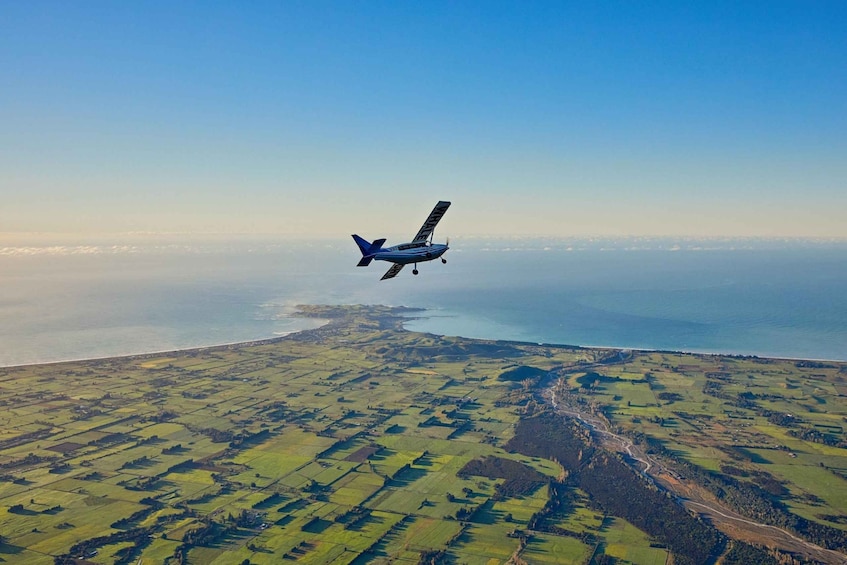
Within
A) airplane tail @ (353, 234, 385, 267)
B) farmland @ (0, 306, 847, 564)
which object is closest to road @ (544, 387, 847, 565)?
farmland @ (0, 306, 847, 564)

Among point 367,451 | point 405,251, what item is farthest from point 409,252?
point 367,451

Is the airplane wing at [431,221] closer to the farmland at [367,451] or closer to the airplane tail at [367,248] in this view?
the airplane tail at [367,248]

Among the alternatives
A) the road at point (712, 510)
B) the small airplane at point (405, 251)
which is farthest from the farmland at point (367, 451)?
the small airplane at point (405, 251)

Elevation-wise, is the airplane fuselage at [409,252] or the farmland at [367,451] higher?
the airplane fuselage at [409,252]

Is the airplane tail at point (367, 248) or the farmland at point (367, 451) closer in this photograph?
the airplane tail at point (367, 248)

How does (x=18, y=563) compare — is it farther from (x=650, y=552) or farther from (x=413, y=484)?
(x=650, y=552)

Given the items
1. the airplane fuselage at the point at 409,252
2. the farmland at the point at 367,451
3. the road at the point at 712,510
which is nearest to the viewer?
the airplane fuselage at the point at 409,252

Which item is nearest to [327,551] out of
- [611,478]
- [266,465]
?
[266,465]

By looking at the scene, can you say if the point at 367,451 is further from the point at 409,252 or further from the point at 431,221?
the point at 431,221
